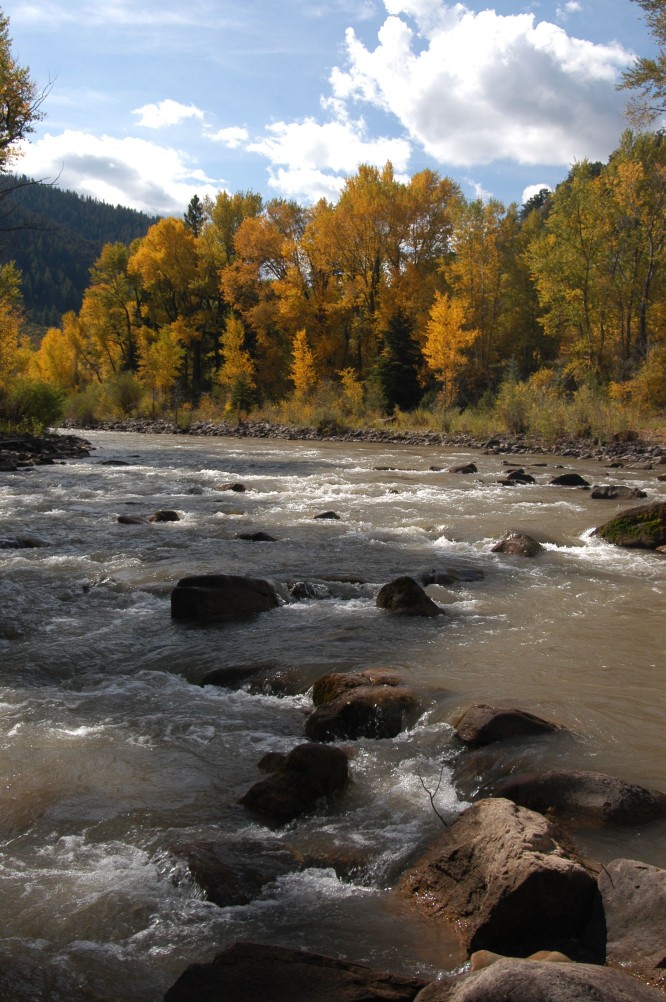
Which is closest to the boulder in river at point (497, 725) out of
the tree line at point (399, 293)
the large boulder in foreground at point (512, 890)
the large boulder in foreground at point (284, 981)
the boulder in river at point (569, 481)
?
the large boulder in foreground at point (512, 890)

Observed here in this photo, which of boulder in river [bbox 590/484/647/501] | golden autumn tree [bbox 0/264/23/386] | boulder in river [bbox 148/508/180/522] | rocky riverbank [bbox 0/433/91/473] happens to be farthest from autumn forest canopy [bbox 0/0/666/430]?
boulder in river [bbox 148/508/180/522]

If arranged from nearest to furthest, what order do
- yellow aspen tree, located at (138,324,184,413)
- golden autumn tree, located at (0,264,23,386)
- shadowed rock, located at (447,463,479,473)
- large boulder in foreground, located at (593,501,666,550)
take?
1. large boulder in foreground, located at (593,501,666,550)
2. shadowed rock, located at (447,463,479,473)
3. golden autumn tree, located at (0,264,23,386)
4. yellow aspen tree, located at (138,324,184,413)

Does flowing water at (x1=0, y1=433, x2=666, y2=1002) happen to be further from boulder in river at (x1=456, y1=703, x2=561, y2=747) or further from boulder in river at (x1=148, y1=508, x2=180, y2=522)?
boulder in river at (x1=148, y1=508, x2=180, y2=522)

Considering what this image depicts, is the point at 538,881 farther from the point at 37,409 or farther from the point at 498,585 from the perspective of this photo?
the point at 37,409

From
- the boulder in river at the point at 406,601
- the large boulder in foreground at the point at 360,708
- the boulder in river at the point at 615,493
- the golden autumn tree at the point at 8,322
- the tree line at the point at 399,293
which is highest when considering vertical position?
the tree line at the point at 399,293

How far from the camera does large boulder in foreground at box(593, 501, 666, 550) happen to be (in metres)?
10.4

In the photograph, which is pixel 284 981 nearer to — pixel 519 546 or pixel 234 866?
pixel 234 866

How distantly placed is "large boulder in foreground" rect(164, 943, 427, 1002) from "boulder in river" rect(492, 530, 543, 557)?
8050 mm

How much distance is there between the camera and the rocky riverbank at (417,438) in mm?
24094

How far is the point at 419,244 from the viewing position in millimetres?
43031

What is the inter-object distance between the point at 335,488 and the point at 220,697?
38.2 ft

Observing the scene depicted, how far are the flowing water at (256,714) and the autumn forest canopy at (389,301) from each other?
1731 centimetres

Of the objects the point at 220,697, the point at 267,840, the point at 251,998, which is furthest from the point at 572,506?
the point at 251,998

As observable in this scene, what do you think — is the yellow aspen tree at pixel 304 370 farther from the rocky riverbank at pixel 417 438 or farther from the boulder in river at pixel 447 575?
the boulder in river at pixel 447 575
